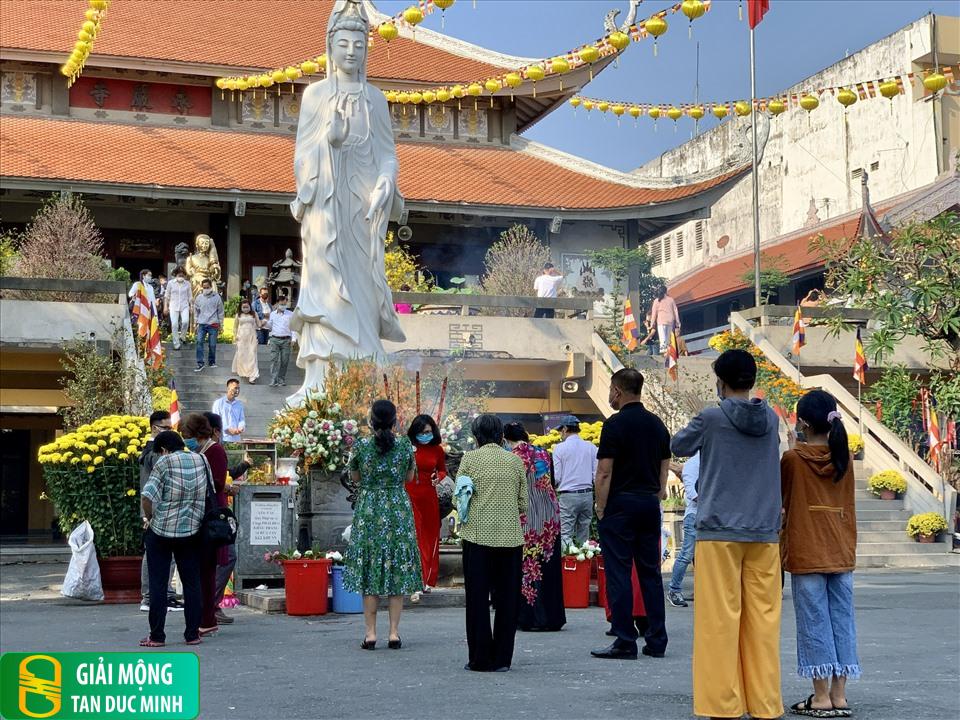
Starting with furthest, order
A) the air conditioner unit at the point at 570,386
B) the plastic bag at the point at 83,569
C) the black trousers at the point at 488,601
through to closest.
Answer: the air conditioner unit at the point at 570,386 → the plastic bag at the point at 83,569 → the black trousers at the point at 488,601

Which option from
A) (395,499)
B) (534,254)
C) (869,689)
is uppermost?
(534,254)

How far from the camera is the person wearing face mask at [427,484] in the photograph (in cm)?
1069

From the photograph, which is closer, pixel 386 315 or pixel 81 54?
pixel 386 315

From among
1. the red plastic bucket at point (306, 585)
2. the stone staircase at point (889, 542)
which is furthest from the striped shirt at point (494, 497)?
the stone staircase at point (889, 542)

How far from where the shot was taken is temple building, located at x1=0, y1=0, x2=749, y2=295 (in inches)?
1149

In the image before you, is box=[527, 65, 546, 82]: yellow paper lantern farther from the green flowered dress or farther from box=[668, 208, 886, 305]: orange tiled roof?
the green flowered dress

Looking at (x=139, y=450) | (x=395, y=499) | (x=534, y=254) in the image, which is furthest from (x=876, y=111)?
(x=395, y=499)

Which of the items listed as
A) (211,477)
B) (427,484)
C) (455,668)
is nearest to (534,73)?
(427,484)

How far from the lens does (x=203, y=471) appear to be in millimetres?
9930

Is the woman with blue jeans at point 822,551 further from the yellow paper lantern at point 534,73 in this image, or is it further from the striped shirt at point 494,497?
the yellow paper lantern at point 534,73

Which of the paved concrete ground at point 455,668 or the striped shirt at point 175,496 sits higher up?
the striped shirt at point 175,496

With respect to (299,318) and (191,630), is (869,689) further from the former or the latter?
(299,318)

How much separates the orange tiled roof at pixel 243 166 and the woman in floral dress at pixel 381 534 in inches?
775

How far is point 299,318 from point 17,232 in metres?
15.0
